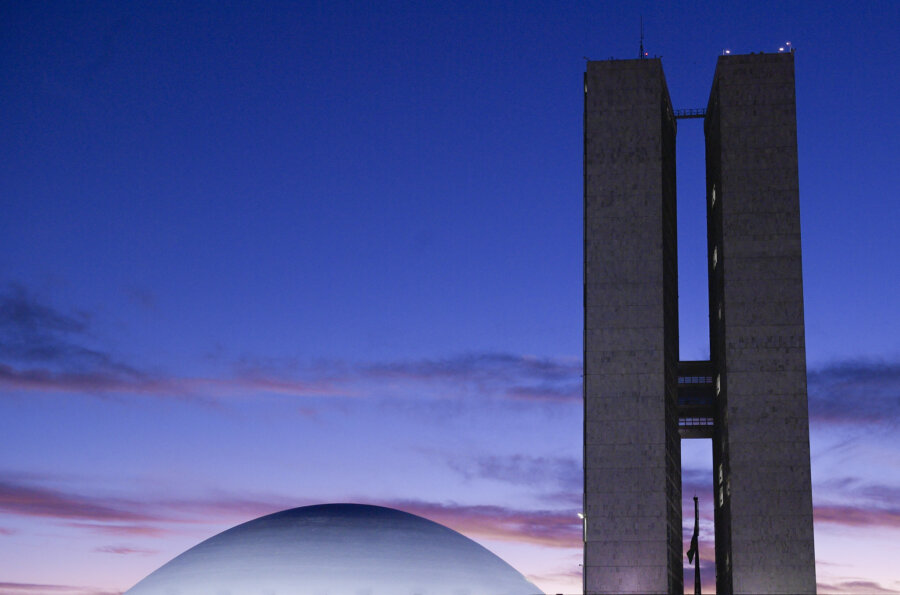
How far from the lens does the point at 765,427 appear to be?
9138 cm

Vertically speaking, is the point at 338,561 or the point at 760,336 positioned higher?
the point at 760,336

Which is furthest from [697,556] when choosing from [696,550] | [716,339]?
[716,339]

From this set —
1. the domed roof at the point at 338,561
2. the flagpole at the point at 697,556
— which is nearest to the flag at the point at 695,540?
the flagpole at the point at 697,556

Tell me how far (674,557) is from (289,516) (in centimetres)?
3293

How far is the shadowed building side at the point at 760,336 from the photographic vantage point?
3474 inches

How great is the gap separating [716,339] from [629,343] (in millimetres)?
12701

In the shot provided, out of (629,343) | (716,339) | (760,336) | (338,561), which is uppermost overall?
(716,339)

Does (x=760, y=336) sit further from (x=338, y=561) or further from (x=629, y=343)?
(x=338, y=561)

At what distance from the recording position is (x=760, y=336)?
3679 inches

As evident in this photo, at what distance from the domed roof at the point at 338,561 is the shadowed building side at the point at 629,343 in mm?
13365

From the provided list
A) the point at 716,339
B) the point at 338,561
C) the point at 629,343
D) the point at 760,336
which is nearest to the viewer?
the point at 760,336

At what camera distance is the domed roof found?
93250 millimetres

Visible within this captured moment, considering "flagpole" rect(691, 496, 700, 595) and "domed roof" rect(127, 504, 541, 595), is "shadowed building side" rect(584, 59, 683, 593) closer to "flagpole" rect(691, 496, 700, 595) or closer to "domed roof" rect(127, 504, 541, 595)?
"flagpole" rect(691, 496, 700, 595)

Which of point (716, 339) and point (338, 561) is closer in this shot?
point (338, 561)
